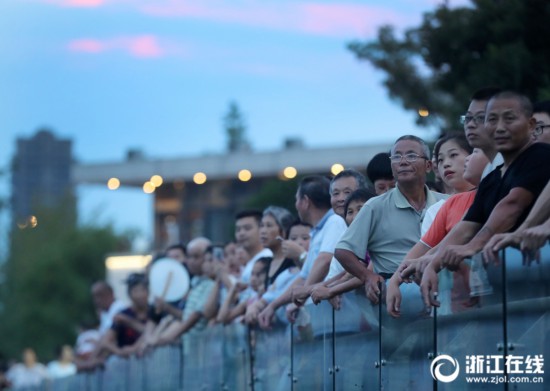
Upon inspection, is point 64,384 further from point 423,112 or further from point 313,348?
point 313,348

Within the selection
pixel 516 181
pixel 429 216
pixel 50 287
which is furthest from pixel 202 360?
pixel 50 287

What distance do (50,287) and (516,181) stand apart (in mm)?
69777

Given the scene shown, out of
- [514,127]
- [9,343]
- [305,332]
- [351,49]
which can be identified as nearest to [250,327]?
[305,332]

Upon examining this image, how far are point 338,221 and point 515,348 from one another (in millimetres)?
4225

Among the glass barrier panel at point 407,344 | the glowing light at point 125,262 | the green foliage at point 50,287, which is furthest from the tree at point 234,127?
the glass barrier panel at point 407,344

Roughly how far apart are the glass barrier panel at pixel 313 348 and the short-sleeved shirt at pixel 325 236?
45 centimetres

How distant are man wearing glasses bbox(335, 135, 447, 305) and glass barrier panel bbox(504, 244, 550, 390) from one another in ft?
7.94

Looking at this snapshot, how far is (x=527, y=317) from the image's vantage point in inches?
286

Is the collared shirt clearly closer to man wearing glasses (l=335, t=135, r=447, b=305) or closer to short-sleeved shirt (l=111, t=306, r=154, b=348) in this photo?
short-sleeved shirt (l=111, t=306, r=154, b=348)

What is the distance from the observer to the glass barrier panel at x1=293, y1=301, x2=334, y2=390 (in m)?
10.8

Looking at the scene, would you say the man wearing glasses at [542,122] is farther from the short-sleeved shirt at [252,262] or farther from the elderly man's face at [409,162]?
the short-sleeved shirt at [252,262]

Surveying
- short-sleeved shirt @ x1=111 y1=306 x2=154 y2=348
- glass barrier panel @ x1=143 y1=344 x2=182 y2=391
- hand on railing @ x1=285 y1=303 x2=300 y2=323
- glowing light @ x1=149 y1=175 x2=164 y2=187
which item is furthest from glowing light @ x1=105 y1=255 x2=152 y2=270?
glowing light @ x1=149 y1=175 x2=164 y2=187

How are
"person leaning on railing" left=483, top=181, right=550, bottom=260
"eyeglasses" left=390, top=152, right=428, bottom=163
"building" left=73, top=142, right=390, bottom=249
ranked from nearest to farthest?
"person leaning on railing" left=483, top=181, right=550, bottom=260 < "eyeglasses" left=390, top=152, right=428, bottom=163 < "building" left=73, top=142, right=390, bottom=249

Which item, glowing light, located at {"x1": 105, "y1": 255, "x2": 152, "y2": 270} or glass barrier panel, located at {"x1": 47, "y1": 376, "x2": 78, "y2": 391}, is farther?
glowing light, located at {"x1": 105, "y1": 255, "x2": 152, "y2": 270}
